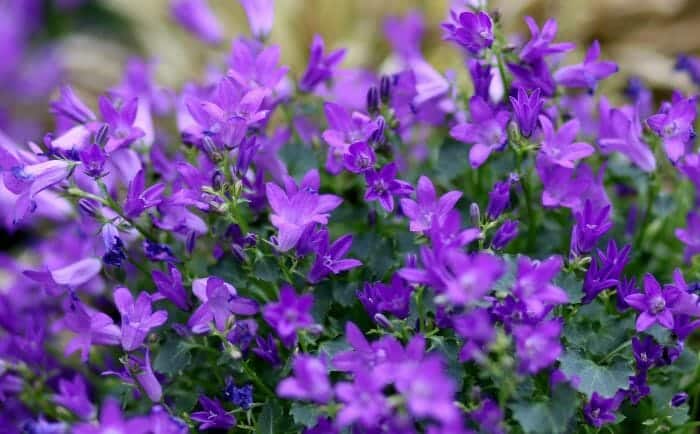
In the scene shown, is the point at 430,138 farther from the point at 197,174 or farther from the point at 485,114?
the point at 197,174

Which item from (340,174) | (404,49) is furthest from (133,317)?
(404,49)

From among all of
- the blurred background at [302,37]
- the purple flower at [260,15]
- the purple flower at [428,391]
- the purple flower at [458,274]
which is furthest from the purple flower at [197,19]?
the purple flower at [428,391]

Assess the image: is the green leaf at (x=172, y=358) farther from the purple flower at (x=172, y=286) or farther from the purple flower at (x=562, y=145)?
the purple flower at (x=562, y=145)

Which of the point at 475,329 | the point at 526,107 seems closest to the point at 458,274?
the point at 475,329

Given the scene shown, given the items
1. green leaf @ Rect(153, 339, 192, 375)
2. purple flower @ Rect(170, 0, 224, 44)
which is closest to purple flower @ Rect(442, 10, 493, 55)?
green leaf @ Rect(153, 339, 192, 375)

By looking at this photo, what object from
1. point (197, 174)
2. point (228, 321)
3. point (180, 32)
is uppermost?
point (197, 174)

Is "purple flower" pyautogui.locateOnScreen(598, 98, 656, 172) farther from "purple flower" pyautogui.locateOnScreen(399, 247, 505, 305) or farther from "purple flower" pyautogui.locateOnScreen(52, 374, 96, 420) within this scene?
"purple flower" pyautogui.locateOnScreen(52, 374, 96, 420)
